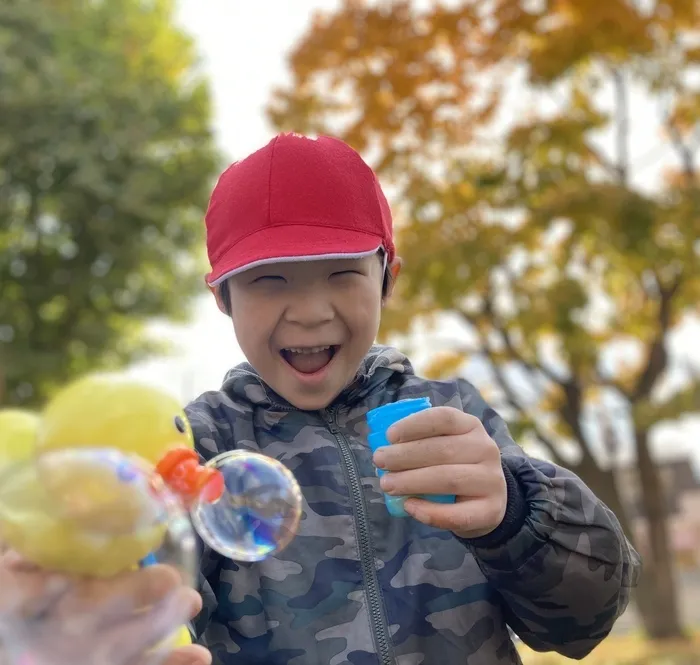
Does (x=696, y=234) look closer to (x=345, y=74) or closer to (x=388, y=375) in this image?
(x=345, y=74)

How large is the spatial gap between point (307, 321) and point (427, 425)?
36 centimetres

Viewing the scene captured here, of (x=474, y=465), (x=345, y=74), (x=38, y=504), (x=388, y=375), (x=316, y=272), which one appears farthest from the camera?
(x=345, y=74)

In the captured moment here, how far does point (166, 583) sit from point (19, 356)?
1278 cm

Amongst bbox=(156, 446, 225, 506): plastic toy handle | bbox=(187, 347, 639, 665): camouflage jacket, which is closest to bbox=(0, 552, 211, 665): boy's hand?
bbox=(156, 446, 225, 506): plastic toy handle

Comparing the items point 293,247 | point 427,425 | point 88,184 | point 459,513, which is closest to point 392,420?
point 427,425

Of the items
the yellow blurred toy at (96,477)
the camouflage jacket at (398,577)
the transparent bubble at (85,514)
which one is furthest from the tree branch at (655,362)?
the transparent bubble at (85,514)

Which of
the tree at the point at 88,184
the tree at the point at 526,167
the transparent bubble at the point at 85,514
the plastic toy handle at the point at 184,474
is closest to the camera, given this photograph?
the transparent bubble at the point at 85,514

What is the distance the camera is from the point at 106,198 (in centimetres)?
1273

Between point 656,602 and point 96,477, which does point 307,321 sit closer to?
point 96,477

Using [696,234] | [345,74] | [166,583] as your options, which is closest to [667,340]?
[696,234]

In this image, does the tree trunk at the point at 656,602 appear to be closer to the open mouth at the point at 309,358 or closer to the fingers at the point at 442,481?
the open mouth at the point at 309,358

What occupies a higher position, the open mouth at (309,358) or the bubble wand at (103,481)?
the open mouth at (309,358)

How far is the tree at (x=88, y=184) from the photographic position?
12.6m

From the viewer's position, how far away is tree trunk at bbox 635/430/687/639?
982 centimetres
